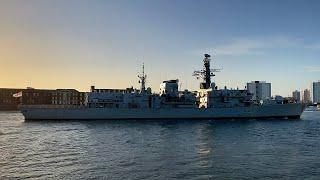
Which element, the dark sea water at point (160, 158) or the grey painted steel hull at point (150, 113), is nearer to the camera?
the dark sea water at point (160, 158)

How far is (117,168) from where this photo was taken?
88.9 ft

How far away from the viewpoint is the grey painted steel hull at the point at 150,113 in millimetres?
82312

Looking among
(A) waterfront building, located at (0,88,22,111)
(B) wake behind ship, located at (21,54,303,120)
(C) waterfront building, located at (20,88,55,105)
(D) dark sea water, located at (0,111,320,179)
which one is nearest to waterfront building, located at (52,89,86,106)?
(C) waterfront building, located at (20,88,55,105)

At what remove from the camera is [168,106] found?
86.8 meters

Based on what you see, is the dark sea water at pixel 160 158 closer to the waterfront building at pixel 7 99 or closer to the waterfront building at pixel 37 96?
the waterfront building at pixel 37 96

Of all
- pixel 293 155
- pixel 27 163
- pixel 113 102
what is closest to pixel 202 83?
pixel 113 102

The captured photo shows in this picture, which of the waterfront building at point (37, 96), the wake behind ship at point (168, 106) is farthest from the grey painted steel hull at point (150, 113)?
the waterfront building at point (37, 96)

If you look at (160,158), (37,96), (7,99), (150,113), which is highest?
(37,96)

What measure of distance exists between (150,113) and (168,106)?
16.0 ft

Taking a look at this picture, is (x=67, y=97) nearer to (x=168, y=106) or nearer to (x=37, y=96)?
(x=37, y=96)

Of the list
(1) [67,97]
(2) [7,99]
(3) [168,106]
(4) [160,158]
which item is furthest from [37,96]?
(4) [160,158]

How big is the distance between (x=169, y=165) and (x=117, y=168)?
358 centimetres

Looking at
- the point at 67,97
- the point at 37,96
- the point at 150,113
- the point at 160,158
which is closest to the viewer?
the point at 160,158

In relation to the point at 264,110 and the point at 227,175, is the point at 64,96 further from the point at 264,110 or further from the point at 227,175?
the point at 227,175
